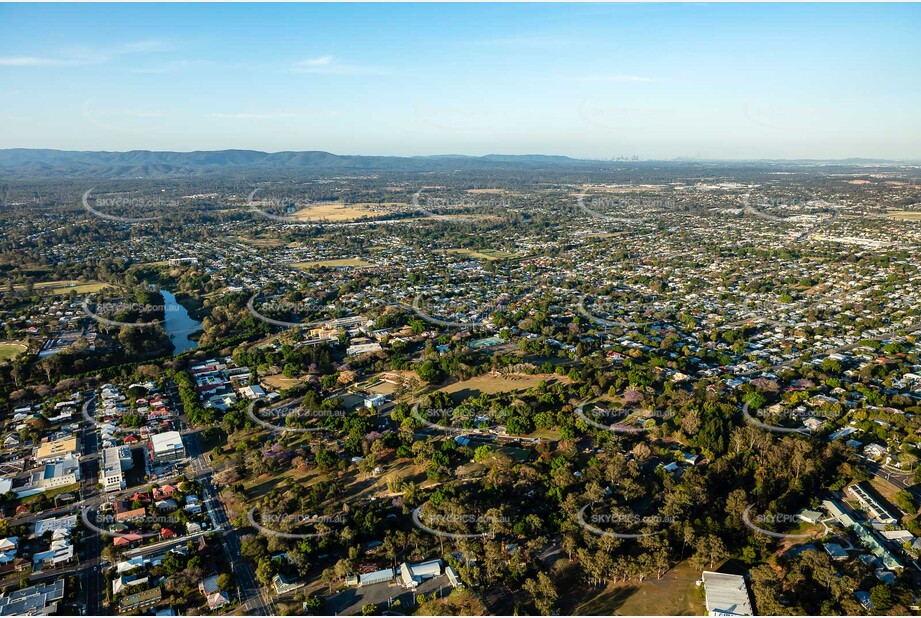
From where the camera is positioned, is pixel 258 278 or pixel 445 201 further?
pixel 445 201

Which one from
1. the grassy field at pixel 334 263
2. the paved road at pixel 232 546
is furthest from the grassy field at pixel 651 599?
the grassy field at pixel 334 263

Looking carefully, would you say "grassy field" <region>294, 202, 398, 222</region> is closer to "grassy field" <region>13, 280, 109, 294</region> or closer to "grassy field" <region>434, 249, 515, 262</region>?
"grassy field" <region>434, 249, 515, 262</region>

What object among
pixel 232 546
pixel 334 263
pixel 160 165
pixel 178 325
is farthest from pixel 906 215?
pixel 160 165

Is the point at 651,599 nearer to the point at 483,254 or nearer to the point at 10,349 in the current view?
the point at 10,349

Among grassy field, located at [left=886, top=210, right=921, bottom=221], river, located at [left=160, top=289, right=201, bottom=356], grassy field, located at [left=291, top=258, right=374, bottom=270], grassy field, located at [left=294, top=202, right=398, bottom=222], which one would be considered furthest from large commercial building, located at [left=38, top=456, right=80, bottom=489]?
grassy field, located at [left=886, top=210, right=921, bottom=221]

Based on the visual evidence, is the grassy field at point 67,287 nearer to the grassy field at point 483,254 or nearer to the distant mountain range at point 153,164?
the grassy field at point 483,254

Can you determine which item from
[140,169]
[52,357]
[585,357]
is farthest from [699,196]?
[140,169]

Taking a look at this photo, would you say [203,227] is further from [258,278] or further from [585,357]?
[585,357]
